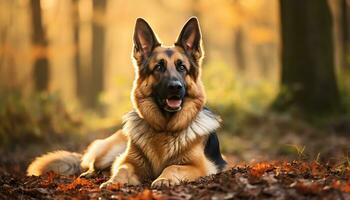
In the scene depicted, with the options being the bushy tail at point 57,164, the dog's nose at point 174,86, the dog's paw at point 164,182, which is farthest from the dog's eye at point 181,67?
the bushy tail at point 57,164

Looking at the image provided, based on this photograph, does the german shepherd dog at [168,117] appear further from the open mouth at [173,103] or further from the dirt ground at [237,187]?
the dirt ground at [237,187]

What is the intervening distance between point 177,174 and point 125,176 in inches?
27.5

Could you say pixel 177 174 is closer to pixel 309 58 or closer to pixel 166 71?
pixel 166 71

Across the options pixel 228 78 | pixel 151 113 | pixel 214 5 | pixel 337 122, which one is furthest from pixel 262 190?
pixel 214 5

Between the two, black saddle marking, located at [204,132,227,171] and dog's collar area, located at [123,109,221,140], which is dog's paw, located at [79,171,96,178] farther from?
black saddle marking, located at [204,132,227,171]

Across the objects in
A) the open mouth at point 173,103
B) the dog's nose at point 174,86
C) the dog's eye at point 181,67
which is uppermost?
the dog's eye at point 181,67

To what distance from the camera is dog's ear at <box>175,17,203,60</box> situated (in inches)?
290

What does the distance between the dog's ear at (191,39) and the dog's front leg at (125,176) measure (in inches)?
69.8

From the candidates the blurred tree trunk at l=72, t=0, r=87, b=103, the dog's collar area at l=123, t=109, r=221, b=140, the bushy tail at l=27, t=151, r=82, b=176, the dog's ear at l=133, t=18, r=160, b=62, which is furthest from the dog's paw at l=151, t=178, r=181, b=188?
the blurred tree trunk at l=72, t=0, r=87, b=103

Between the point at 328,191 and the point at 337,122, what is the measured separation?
8.85 m

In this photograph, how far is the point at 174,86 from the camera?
264 inches

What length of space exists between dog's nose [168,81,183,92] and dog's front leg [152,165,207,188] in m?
0.95

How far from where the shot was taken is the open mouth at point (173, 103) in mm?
6896

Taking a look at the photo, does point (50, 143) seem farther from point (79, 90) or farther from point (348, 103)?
point (79, 90)
